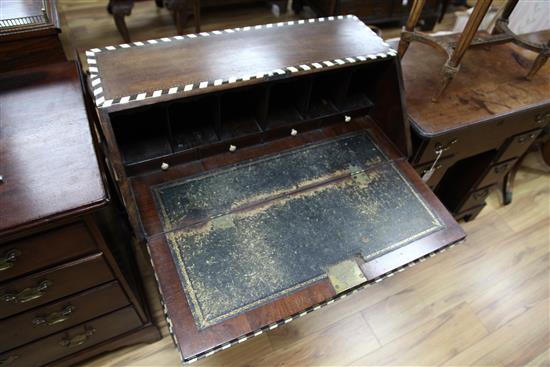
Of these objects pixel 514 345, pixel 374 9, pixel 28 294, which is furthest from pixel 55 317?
pixel 374 9

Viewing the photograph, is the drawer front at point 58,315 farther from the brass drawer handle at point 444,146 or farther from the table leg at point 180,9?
the table leg at point 180,9

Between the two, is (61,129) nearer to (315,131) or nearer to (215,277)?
(215,277)

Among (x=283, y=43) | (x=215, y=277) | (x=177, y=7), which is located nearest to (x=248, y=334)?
(x=215, y=277)

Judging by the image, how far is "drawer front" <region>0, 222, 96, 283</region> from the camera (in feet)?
2.71

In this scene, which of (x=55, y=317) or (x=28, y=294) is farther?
(x=55, y=317)

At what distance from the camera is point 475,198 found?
1870 mm

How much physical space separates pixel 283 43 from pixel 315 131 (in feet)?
1.07

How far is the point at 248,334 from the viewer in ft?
2.78

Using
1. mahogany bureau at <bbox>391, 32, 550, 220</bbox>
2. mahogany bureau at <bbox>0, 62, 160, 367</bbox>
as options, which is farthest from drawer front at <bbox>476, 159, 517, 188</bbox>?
mahogany bureau at <bbox>0, 62, 160, 367</bbox>

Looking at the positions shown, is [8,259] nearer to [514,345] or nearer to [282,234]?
[282,234]

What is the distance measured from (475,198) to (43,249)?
1905 millimetres

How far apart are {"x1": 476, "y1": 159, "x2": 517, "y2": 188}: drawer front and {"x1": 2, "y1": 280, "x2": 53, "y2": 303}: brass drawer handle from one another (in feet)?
5.98

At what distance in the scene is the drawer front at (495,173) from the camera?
5.57 ft

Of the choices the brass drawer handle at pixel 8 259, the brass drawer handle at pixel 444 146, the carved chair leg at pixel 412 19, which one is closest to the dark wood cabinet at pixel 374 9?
the carved chair leg at pixel 412 19
